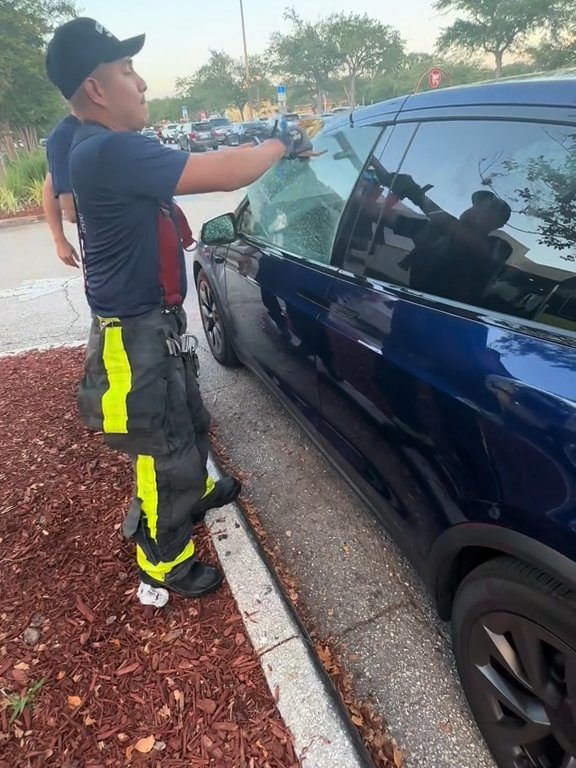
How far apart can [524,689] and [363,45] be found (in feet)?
188

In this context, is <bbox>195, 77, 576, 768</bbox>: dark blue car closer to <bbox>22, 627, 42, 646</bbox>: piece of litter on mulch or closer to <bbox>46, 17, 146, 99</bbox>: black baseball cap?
<bbox>46, 17, 146, 99</bbox>: black baseball cap

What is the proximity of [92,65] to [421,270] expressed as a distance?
1166 mm

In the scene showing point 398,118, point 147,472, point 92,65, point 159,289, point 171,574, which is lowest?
point 171,574

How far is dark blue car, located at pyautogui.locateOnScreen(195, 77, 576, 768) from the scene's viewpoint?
3.97 ft

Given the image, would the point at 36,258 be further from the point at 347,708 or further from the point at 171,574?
the point at 347,708

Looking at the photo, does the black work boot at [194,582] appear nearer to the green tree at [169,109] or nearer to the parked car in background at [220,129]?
the parked car in background at [220,129]

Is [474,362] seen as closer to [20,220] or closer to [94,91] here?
[94,91]

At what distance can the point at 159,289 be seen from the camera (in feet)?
6.15

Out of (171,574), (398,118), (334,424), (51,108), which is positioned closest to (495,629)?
(334,424)

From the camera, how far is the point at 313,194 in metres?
2.38

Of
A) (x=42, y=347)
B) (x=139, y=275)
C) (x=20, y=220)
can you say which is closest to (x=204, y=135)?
(x=20, y=220)

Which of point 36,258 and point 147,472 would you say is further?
point 36,258

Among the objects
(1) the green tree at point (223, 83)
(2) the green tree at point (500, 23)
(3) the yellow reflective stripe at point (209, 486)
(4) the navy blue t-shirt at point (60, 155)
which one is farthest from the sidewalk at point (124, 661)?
(1) the green tree at point (223, 83)

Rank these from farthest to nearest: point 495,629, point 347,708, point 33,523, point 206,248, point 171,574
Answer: point 206,248
point 33,523
point 171,574
point 347,708
point 495,629
